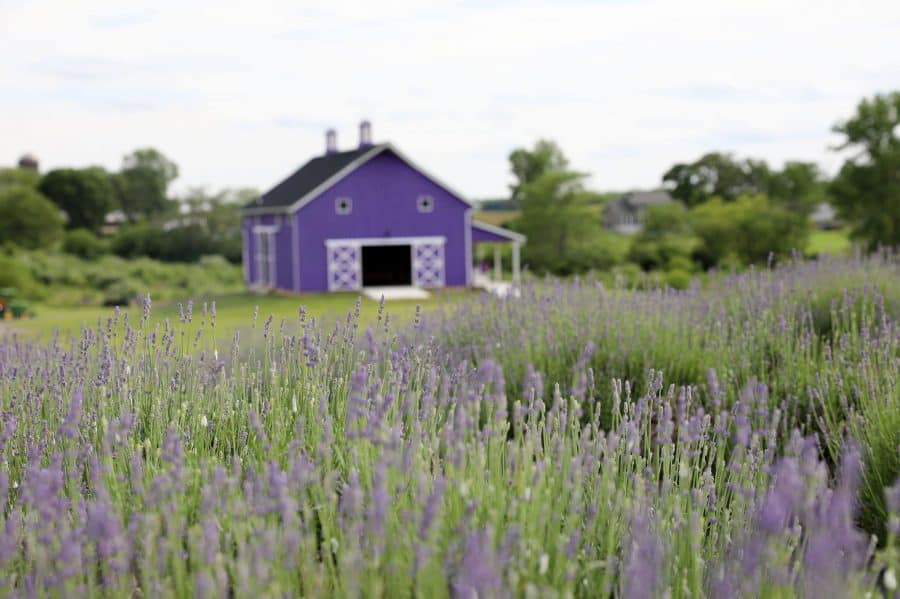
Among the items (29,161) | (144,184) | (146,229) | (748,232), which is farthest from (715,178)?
(29,161)

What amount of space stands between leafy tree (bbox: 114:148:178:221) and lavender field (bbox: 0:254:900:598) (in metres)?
71.4

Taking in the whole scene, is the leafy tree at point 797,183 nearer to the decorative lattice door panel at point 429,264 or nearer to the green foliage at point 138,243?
the decorative lattice door panel at point 429,264

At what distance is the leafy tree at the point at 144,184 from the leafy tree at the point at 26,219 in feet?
57.8

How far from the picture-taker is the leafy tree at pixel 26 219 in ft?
179

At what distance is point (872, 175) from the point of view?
115ft

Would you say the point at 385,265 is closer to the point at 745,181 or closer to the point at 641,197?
the point at 745,181

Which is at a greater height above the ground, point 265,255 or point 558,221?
point 558,221

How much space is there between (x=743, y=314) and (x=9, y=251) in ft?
138

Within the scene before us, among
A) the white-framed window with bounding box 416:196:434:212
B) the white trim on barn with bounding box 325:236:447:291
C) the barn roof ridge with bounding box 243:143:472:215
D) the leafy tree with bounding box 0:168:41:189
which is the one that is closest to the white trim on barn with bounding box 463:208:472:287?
the barn roof ridge with bounding box 243:143:472:215

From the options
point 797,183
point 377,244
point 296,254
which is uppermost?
point 797,183

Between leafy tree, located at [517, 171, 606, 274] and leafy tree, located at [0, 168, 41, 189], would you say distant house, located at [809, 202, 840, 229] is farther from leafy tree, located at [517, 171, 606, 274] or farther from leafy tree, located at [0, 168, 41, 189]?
leafy tree, located at [0, 168, 41, 189]

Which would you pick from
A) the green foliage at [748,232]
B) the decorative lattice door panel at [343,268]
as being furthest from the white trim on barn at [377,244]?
the green foliage at [748,232]

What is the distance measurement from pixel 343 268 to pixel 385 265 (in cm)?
334

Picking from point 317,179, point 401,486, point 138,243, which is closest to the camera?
point 401,486
